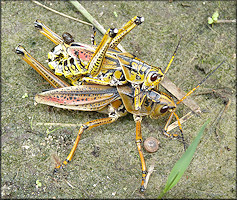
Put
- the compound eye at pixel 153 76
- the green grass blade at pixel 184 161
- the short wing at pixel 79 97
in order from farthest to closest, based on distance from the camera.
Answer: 1. the short wing at pixel 79 97
2. the compound eye at pixel 153 76
3. the green grass blade at pixel 184 161

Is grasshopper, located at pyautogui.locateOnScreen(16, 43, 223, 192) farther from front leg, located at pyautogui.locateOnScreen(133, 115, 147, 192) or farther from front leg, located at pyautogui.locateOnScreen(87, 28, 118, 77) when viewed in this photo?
front leg, located at pyautogui.locateOnScreen(87, 28, 118, 77)

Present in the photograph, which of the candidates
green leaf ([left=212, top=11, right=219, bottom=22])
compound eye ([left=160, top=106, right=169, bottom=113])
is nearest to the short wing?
compound eye ([left=160, top=106, right=169, bottom=113])

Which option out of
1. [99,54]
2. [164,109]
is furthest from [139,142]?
[99,54]

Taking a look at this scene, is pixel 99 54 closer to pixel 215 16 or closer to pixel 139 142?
pixel 139 142

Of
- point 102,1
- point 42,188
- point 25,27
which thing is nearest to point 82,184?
point 42,188

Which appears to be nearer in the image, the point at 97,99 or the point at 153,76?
the point at 153,76

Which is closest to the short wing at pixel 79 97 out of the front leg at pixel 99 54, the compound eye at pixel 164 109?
the front leg at pixel 99 54

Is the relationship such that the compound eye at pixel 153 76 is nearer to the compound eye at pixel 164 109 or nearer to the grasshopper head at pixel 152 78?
the grasshopper head at pixel 152 78
